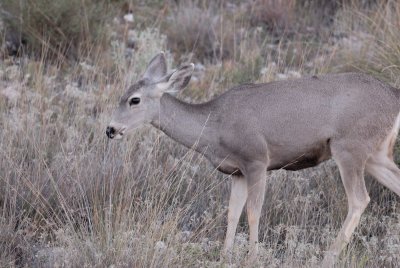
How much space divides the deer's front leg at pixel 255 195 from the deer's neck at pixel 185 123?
0.52 m

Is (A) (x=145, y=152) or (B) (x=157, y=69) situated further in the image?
(A) (x=145, y=152)

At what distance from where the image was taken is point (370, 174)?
8.79 metres

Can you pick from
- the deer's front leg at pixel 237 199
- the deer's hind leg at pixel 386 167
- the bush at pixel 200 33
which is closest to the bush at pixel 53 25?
the bush at pixel 200 33

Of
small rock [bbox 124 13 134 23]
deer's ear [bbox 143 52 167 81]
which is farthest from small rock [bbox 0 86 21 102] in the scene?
small rock [bbox 124 13 134 23]

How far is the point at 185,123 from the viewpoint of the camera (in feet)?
27.9

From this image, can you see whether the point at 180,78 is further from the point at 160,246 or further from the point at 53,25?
the point at 53,25

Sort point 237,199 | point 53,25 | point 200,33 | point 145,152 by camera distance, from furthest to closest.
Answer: point 200,33 < point 53,25 < point 145,152 < point 237,199

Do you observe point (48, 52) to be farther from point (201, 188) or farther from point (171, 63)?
point (201, 188)

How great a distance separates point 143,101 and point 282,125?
1.25 meters

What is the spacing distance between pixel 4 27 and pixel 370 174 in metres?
6.25

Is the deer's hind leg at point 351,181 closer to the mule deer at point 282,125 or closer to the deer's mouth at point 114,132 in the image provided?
the mule deer at point 282,125

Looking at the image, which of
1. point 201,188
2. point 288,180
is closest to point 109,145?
point 201,188

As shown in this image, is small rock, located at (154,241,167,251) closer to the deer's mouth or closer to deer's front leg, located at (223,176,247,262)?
the deer's mouth

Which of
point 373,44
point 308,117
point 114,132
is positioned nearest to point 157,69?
point 114,132
